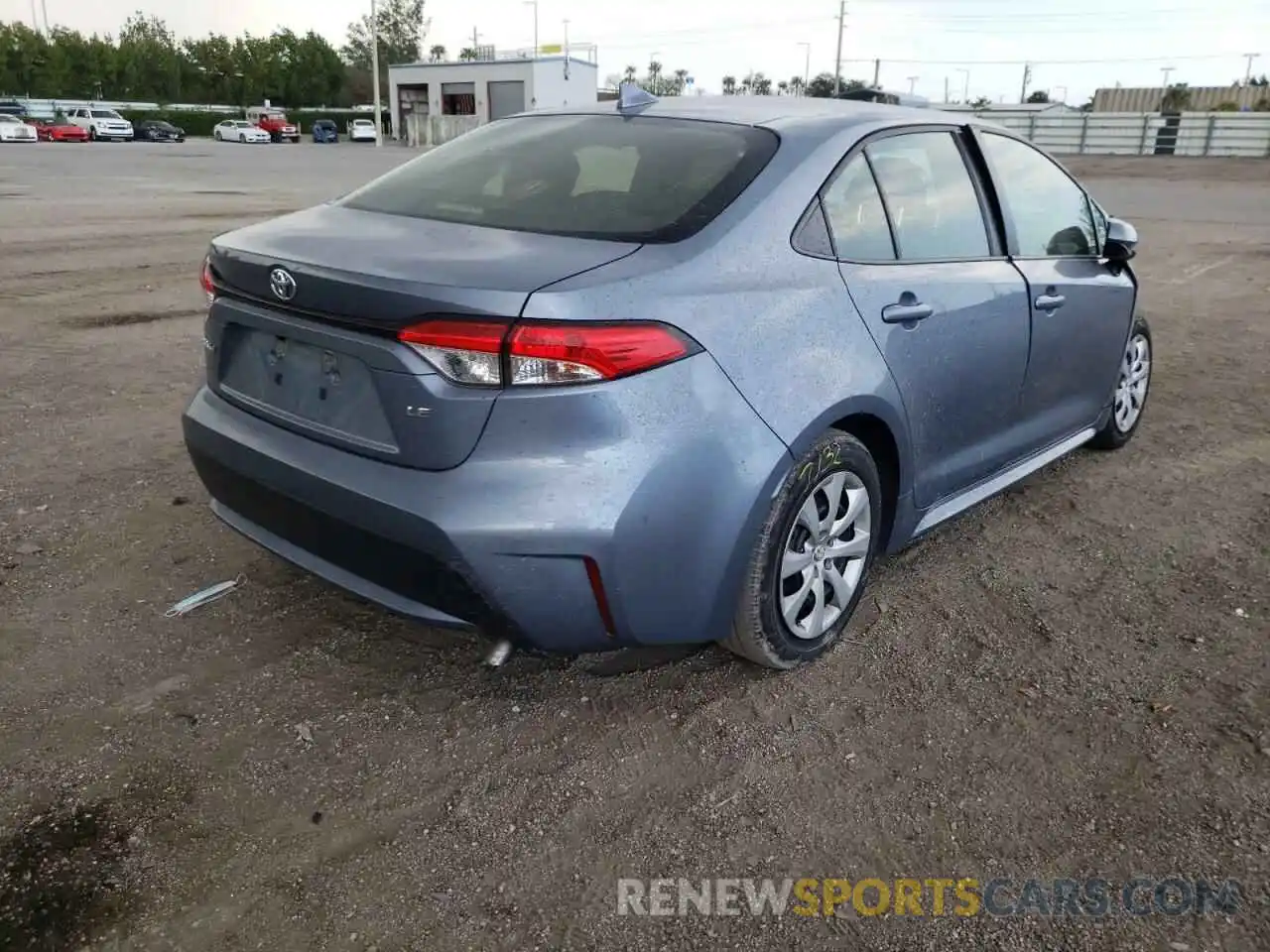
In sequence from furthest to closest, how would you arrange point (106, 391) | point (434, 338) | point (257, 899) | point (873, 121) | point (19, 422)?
point (106, 391), point (19, 422), point (873, 121), point (434, 338), point (257, 899)

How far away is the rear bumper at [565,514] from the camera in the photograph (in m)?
2.32

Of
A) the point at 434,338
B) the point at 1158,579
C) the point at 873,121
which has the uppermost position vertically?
the point at 873,121

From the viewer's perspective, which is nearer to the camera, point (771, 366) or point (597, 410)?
point (597, 410)

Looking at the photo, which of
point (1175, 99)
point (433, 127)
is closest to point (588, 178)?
point (433, 127)

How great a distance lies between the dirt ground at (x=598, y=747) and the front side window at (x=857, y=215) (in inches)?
47.9

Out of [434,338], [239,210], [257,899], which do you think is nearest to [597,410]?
[434,338]

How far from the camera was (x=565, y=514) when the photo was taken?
232cm

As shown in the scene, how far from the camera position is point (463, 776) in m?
2.56

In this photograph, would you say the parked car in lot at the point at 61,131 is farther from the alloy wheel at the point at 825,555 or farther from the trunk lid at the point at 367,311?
the alloy wheel at the point at 825,555

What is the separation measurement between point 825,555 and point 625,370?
1.01 metres

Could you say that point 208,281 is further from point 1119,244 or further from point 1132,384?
point 1132,384

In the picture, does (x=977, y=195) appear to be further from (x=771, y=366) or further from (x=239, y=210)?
(x=239, y=210)

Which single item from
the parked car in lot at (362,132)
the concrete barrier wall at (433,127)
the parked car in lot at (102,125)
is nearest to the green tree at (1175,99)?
the concrete barrier wall at (433,127)

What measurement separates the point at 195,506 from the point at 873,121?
3022 millimetres
